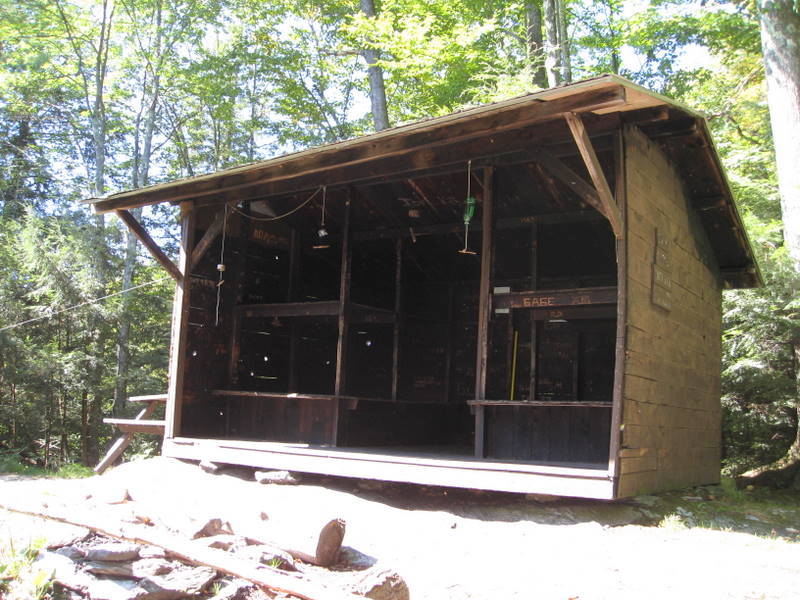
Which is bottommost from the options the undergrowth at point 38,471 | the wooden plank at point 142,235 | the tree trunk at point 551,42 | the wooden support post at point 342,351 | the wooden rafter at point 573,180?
the undergrowth at point 38,471

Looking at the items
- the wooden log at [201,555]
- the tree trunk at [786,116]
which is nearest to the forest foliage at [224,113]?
the tree trunk at [786,116]

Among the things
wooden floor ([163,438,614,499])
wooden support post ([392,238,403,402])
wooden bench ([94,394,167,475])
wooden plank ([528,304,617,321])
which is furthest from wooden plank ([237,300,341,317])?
wooden plank ([528,304,617,321])

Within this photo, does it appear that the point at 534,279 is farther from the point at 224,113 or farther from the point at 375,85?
the point at 224,113

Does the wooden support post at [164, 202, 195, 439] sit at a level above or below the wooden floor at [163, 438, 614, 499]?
above

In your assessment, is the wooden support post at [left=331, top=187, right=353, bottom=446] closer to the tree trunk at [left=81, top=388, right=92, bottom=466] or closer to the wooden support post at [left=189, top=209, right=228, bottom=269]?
the wooden support post at [left=189, top=209, right=228, bottom=269]

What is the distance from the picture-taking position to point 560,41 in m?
16.9

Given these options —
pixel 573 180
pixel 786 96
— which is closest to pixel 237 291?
pixel 573 180

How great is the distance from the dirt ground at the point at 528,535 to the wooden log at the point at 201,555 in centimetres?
19

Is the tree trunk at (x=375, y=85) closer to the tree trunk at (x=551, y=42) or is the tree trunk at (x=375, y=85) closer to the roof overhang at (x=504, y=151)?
the tree trunk at (x=551, y=42)

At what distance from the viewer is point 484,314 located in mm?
7820

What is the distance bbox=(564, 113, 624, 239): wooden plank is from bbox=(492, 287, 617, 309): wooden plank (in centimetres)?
84

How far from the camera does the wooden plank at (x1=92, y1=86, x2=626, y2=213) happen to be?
629 centimetres

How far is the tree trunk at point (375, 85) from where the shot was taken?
19.4 m

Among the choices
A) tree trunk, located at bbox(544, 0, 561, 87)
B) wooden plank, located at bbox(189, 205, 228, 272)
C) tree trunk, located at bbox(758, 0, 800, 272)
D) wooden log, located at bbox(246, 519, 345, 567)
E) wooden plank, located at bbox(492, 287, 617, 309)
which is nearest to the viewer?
wooden log, located at bbox(246, 519, 345, 567)
